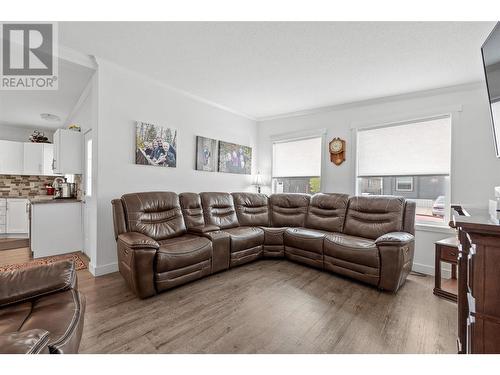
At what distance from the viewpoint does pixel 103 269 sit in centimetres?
285

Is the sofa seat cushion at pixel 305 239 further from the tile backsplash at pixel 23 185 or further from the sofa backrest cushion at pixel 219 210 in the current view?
the tile backsplash at pixel 23 185

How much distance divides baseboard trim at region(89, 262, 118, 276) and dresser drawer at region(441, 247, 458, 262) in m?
3.97

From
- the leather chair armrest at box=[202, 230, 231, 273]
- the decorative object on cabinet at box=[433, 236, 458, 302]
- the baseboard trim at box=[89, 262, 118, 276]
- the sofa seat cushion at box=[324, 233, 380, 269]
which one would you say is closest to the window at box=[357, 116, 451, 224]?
the decorative object on cabinet at box=[433, 236, 458, 302]

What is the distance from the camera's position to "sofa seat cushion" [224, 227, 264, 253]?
3.10 metres

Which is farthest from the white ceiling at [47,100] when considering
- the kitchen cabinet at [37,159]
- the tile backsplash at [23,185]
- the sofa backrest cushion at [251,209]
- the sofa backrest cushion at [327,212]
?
the sofa backrest cushion at [327,212]

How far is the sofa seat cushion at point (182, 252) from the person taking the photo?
2.33 m

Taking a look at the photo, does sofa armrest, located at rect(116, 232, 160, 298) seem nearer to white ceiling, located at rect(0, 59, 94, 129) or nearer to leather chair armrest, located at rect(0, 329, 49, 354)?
leather chair armrest, located at rect(0, 329, 49, 354)

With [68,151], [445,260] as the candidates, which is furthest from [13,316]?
[445,260]

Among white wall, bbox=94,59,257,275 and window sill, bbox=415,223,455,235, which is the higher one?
white wall, bbox=94,59,257,275

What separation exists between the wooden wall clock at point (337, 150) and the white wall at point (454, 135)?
9 centimetres

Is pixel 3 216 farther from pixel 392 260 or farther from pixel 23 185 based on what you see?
pixel 392 260

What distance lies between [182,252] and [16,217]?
16.3ft
